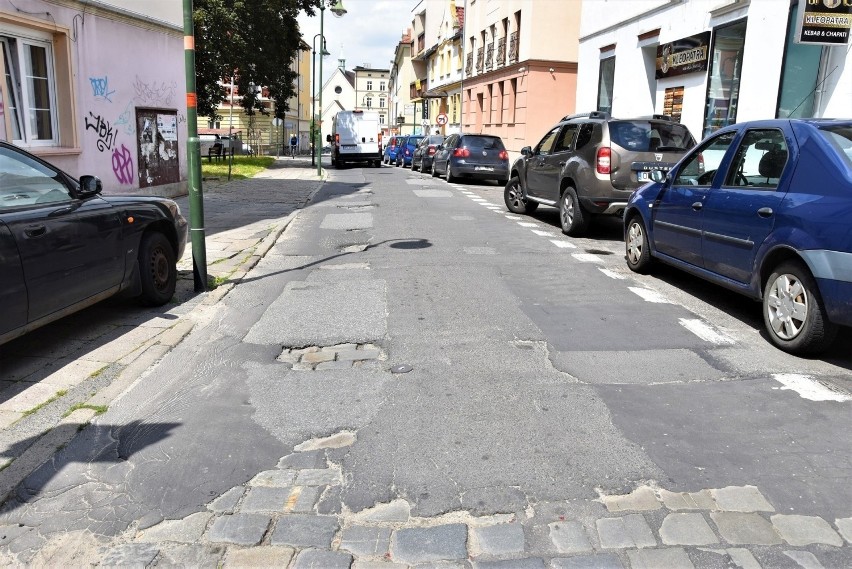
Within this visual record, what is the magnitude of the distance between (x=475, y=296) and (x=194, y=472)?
13.0 ft

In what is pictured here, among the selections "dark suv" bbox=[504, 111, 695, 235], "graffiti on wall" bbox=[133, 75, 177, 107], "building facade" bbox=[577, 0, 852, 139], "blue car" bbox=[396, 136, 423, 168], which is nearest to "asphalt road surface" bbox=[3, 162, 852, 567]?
"dark suv" bbox=[504, 111, 695, 235]

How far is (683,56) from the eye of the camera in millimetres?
16922

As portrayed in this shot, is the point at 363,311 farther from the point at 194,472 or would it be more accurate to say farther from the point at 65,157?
the point at 65,157

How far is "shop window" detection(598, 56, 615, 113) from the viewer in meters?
22.3

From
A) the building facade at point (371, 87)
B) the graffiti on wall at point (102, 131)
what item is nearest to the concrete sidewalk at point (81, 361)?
the graffiti on wall at point (102, 131)

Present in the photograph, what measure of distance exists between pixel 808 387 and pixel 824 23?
369 inches

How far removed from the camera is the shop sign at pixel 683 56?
1609 cm

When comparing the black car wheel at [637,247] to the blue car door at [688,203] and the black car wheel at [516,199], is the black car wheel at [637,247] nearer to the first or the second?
the blue car door at [688,203]

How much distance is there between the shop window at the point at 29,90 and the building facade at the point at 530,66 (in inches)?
873

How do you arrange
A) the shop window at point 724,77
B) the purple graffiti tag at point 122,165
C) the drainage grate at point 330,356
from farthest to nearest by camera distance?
the shop window at point 724,77 → the purple graffiti tag at point 122,165 → the drainage grate at point 330,356

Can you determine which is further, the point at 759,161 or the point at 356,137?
the point at 356,137

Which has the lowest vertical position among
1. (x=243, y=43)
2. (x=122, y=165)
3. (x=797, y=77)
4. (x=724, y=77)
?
(x=122, y=165)

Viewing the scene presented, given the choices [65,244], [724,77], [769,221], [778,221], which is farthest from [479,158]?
[65,244]

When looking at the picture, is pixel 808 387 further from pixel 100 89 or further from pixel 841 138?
pixel 100 89
